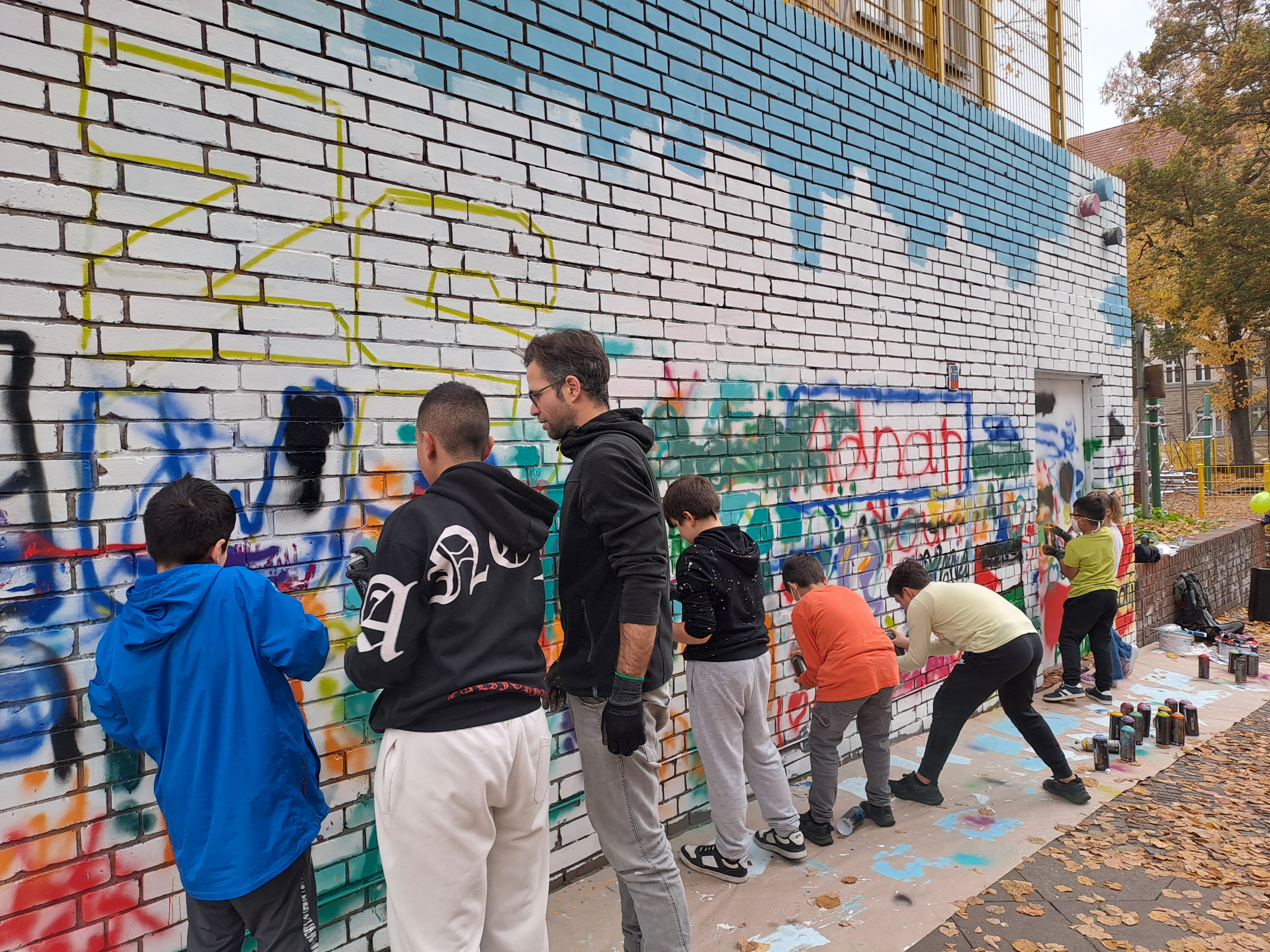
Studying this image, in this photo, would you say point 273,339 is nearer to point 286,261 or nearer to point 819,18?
point 286,261

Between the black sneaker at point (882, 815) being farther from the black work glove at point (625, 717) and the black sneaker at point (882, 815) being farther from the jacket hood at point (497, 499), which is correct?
the jacket hood at point (497, 499)

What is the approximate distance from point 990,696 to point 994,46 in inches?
226

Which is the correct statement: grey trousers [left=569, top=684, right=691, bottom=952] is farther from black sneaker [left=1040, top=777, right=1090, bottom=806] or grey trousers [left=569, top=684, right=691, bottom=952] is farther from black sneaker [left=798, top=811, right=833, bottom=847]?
black sneaker [left=1040, top=777, right=1090, bottom=806]

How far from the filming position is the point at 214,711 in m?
2.04

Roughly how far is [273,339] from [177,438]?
445 mm

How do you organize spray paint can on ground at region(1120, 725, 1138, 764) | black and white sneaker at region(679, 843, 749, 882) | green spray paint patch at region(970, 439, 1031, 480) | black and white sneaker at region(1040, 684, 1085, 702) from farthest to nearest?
1. black and white sneaker at region(1040, 684, 1085, 702)
2. green spray paint patch at region(970, 439, 1031, 480)
3. spray paint can on ground at region(1120, 725, 1138, 764)
4. black and white sneaker at region(679, 843, 749, 882)

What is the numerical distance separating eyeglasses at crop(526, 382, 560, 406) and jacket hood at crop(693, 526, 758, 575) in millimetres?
1209

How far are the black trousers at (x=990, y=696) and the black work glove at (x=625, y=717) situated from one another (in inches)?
105

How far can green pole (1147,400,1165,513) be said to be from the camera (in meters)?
13.9

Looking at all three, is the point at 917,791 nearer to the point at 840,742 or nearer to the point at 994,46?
the point at 840,742

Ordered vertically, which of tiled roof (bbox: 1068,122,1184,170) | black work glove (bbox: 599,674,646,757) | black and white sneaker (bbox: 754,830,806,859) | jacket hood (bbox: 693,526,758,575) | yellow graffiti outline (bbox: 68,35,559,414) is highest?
tiled roof (bbox: 1068,122,1184,170)

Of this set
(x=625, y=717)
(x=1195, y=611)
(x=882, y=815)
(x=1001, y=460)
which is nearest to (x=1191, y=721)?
(x=1001, y=460)

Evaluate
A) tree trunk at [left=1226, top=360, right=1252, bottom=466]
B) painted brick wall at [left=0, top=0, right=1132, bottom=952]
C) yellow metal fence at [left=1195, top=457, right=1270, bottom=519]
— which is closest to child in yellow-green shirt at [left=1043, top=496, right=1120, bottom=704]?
painted brick wall at [left=0, top=0, right=1132, bottom=952]

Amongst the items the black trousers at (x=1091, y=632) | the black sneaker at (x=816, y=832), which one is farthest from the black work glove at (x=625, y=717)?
the black trousers at (x=1091, y=632)
